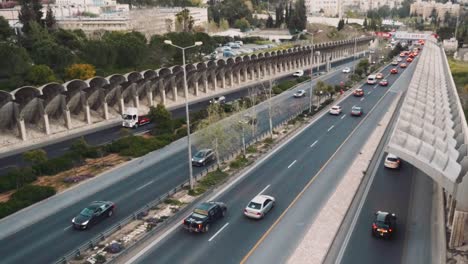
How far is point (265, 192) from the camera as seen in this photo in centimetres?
3516

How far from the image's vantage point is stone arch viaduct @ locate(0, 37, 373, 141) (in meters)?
50.9

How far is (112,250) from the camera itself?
83.3ft

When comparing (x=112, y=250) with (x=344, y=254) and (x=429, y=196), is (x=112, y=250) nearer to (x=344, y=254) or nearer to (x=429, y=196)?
(x=344, y=254)

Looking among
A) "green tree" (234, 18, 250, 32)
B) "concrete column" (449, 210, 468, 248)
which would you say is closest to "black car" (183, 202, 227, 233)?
"concrete column" (449, 210, 468, 248)

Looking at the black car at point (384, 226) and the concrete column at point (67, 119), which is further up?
the concrete column at point (67, 119)

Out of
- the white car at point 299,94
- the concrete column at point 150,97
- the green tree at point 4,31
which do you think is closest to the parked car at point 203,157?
the concrete column at point 150,97

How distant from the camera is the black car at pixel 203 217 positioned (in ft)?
91.5

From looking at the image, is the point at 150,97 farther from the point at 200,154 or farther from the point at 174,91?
the point at 200,154

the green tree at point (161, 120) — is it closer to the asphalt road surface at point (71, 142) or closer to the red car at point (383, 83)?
the asphalt road surface at point (71, 142)

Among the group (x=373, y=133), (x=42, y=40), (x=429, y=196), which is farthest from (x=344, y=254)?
(x=42, y=40)

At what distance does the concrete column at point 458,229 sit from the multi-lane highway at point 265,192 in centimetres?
905

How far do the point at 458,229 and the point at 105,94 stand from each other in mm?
50085

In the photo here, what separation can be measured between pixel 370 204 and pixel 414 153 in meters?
7.23

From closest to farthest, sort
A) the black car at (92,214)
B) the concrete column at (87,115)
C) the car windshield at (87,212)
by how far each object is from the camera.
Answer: the black car at (92,214)
the car windshield at (87,212)
the concrete column at (87,115)
